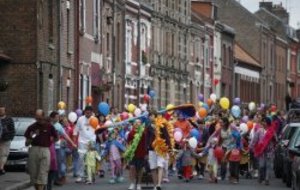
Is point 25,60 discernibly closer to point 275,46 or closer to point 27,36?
point 27,36

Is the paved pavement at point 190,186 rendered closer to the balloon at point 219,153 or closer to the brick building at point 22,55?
the balloon at point 219,153

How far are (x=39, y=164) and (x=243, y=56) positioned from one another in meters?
64.8

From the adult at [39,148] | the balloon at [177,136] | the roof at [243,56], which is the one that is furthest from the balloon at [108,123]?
the roof at [243,56]

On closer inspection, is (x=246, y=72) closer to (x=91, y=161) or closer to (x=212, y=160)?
(x=212, y=160)

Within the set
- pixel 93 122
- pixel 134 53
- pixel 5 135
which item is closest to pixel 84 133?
pixel 93 122

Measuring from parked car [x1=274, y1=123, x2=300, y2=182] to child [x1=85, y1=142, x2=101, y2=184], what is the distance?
469cm

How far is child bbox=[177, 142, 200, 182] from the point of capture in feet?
98.0

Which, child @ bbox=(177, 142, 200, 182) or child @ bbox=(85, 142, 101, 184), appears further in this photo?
child @ bbox=(177, 142, 200, 182)

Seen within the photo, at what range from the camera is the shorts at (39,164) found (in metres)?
22.2

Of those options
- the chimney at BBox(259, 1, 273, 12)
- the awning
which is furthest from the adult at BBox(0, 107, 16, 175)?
the chimney at BBox(259, 1, 273, 12)

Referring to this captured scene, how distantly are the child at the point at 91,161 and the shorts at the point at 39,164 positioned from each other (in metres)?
6.18

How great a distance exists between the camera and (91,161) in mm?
28531

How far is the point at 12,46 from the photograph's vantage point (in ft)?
126

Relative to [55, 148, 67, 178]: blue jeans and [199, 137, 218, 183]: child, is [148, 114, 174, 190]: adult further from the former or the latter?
[199, 137, 218, 183]: child
